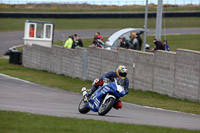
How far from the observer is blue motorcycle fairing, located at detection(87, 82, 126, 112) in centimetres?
1241

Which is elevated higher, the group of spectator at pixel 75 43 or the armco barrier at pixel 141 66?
the group of spectator at pixel 75 43

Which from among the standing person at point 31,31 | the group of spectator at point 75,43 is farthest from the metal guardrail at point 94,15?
the group of spectator at point 75,43

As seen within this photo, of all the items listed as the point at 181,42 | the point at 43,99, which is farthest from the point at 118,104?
the point at 181,42

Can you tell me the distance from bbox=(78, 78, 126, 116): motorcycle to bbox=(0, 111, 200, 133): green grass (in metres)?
1.53

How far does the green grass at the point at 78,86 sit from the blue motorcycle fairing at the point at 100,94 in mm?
4361

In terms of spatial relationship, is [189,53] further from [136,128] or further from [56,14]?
[56,14]

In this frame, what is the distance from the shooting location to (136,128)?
1012 centimetres

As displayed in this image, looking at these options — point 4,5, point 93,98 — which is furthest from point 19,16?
point 93,98

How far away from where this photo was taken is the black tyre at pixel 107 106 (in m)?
12.3

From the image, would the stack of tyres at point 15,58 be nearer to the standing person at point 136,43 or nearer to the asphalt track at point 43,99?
the asphalt track at point 43,99

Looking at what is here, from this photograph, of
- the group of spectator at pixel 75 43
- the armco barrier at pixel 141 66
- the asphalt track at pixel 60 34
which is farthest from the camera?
the asphalt track at pixel 60 34

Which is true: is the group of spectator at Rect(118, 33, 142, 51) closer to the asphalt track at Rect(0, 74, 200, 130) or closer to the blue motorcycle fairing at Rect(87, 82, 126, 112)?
the asphalt track at Rect(0, 74, 200, 130)

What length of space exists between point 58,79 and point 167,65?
26.2 feet

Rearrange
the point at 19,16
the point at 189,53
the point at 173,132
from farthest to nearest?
the point at 19,16, the point at 189,53, the point at 173,132
